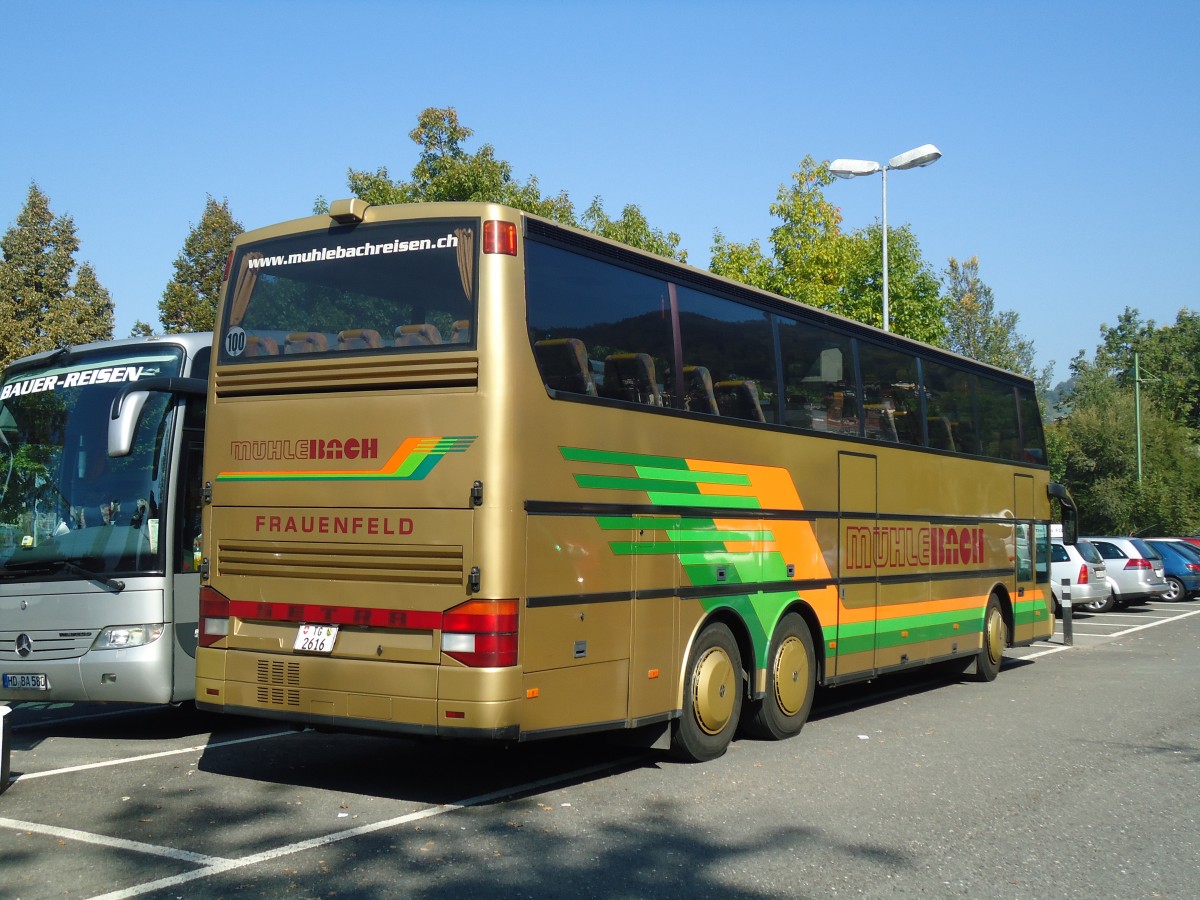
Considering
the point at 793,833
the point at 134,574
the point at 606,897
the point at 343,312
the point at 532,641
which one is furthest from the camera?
the point at 134,574

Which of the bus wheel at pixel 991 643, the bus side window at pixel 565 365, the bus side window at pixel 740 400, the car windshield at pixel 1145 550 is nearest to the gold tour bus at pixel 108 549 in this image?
the bus side window at pixel 565 365

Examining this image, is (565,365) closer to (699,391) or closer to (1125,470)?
(699,391)

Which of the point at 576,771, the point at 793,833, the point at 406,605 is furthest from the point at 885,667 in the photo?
the point at 406,605

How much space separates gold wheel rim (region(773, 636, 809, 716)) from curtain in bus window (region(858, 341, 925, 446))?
8.54 feet

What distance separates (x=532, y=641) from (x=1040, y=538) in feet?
38.5

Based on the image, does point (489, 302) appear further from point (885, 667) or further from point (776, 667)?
point (885, 667)

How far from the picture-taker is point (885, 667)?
12742 mm

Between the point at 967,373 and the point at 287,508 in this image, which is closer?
the point at 287,508

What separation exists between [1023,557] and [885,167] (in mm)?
10370

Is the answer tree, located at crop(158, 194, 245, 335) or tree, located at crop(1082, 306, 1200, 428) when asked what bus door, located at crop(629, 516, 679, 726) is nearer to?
tree, located at crop(158, 194, 245, 335)

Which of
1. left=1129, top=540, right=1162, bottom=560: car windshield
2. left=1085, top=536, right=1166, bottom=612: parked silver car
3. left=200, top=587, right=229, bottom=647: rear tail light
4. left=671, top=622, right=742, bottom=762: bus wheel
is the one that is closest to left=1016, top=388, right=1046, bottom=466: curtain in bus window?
left=671, top=622, right=742, bottom=762: bus wheel

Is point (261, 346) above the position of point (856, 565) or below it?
above

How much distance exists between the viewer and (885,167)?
24.3m

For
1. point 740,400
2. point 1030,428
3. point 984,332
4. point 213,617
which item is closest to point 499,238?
point 740,400
